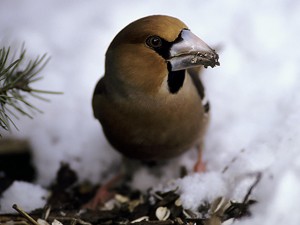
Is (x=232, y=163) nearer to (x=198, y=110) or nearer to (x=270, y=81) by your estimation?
(x=198, y=110)

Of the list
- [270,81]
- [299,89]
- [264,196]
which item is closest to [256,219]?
[264,196]

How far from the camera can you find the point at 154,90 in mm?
2455

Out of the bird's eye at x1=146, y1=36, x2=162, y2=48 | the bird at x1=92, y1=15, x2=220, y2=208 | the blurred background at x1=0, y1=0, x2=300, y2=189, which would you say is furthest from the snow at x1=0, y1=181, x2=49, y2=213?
the bird's eye at x1=146, y1=36, x2=162, y2=48

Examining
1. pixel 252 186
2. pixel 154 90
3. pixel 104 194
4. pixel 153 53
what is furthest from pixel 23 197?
pixel 252 186

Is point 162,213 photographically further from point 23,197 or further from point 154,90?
point 23,197

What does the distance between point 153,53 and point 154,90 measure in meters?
0.20

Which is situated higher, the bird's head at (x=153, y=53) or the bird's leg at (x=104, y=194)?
the bird's head at (x=153, y=53)

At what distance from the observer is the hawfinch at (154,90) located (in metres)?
2.26

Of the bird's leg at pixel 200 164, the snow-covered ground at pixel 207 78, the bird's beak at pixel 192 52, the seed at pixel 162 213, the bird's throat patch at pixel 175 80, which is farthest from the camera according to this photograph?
the bird's leg at pixel 200 164

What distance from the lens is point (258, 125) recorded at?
9.89 ft

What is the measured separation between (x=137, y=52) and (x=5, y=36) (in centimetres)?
147

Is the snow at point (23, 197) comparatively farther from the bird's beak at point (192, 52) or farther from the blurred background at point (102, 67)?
the bird's beak at point (192, 52)

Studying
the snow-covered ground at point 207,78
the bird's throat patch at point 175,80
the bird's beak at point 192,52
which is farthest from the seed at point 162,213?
the bird's beak at point 192,52

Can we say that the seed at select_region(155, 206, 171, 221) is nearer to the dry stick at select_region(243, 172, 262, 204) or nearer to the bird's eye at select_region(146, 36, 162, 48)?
the dry stick at select_region(243, 172, 262, 204)
